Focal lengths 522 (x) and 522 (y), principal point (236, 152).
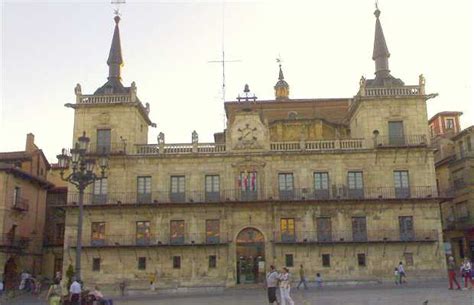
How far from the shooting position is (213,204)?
3878cm

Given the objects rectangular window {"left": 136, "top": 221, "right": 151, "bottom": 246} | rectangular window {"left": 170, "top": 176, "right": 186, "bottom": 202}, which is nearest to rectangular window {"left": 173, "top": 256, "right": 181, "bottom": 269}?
rectangular window {"left": 136, "top": 221, "right": 151, "bottom": 246}

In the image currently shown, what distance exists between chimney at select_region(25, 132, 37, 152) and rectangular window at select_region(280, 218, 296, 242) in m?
24.5

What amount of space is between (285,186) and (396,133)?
966cm

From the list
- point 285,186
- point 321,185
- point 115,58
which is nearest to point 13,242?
point 115,58

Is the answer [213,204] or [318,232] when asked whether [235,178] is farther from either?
[318,232]

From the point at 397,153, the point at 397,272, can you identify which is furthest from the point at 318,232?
the point at 397,153

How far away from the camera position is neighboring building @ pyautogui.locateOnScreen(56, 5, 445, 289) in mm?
37969

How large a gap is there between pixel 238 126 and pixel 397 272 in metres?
15.7

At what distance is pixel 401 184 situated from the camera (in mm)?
39281

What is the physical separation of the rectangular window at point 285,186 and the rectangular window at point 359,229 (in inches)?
199

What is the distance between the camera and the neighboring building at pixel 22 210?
130 ft

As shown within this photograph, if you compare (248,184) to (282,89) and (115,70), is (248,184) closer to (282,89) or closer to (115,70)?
(115,70)

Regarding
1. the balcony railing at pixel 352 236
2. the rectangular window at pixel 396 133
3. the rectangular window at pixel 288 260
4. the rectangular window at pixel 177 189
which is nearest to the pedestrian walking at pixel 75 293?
the rectangular window at pixel 177 189

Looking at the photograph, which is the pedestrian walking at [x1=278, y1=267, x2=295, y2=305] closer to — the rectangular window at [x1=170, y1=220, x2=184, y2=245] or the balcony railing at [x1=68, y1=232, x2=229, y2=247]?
the balcony railing at [x1=68, y1=232, x2=229, y2=247]
